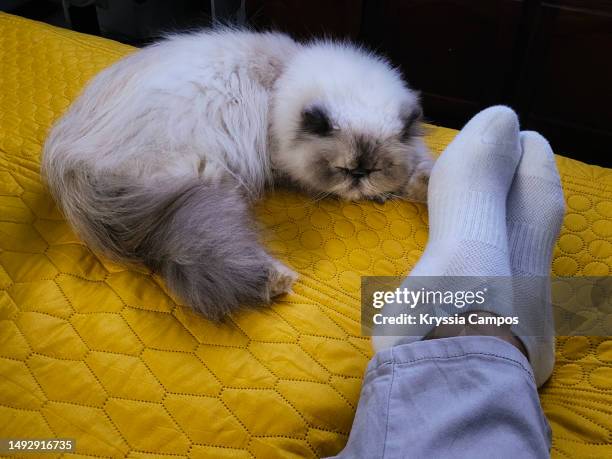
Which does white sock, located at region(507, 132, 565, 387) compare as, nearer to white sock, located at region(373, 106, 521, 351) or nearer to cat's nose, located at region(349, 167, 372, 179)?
white sock, located at region(373, 106, 521, 351)

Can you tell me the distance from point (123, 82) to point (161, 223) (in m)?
0.42

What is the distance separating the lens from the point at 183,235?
854 mm

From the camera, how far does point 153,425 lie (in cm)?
72

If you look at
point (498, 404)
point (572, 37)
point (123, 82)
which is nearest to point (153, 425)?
point (498, 404)

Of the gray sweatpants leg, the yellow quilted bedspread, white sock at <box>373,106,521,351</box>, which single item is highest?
white sock at <box>373,106,521,351</box>

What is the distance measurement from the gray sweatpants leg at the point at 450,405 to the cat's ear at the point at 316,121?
58 centimetres

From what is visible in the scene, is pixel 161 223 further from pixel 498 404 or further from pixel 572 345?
pixel 572 345

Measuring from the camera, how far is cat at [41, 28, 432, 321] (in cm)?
86

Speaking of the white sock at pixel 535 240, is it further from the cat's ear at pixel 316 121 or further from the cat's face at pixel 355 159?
the cat's ear at pixel 316 121

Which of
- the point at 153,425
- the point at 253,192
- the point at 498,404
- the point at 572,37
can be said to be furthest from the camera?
the point at 572,37

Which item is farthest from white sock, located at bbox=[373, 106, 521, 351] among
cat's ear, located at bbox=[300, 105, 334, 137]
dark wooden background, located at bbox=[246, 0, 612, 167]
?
dark wooden background, located at bbox=[246, 0, 612, 167]

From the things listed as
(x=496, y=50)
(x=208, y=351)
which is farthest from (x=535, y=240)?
(x=496, y=50)

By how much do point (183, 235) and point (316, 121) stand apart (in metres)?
0.41

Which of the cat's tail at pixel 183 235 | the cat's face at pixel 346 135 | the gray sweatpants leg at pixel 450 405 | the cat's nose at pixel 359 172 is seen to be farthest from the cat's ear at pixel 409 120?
the gray sweatpants leg at pixel 450 405
